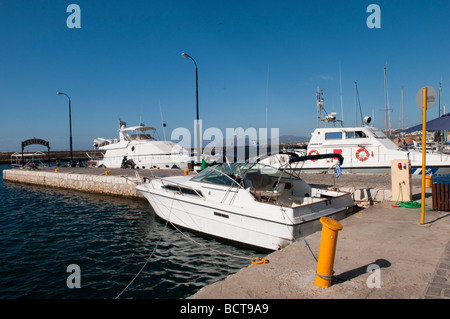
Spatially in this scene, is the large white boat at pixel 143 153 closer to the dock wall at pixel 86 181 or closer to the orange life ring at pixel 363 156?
the dock wall at pixel 86 181

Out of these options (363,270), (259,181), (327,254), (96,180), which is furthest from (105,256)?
(96,180)

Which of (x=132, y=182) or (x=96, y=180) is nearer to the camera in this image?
(x=132, y=182)

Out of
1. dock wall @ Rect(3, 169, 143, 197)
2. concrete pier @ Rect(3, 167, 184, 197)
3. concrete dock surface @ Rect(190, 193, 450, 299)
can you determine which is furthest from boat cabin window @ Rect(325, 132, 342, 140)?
concrete dock surface @ Rect(190, 193, 450, 299)

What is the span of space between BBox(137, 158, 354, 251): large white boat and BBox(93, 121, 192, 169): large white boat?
53.5 feet

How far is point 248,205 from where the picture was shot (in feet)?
23.7

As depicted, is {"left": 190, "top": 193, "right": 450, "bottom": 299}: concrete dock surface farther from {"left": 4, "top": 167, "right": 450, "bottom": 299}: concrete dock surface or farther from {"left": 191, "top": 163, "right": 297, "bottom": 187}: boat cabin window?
{"left": 191, "top": 163, "right": 297, "bottom": 187}: boat cabin window

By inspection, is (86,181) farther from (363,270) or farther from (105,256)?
(363,270)

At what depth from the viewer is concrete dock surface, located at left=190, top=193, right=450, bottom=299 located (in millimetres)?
3424

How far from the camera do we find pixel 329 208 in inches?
290

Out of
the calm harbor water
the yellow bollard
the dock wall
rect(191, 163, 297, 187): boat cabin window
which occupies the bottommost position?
the calm harbor water

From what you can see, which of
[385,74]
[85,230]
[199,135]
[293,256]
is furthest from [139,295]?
[385,74]

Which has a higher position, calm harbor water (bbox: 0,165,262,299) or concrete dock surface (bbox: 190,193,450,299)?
concrete dock surface (bbox: 190,193,450,299)

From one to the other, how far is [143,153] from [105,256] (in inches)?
823
